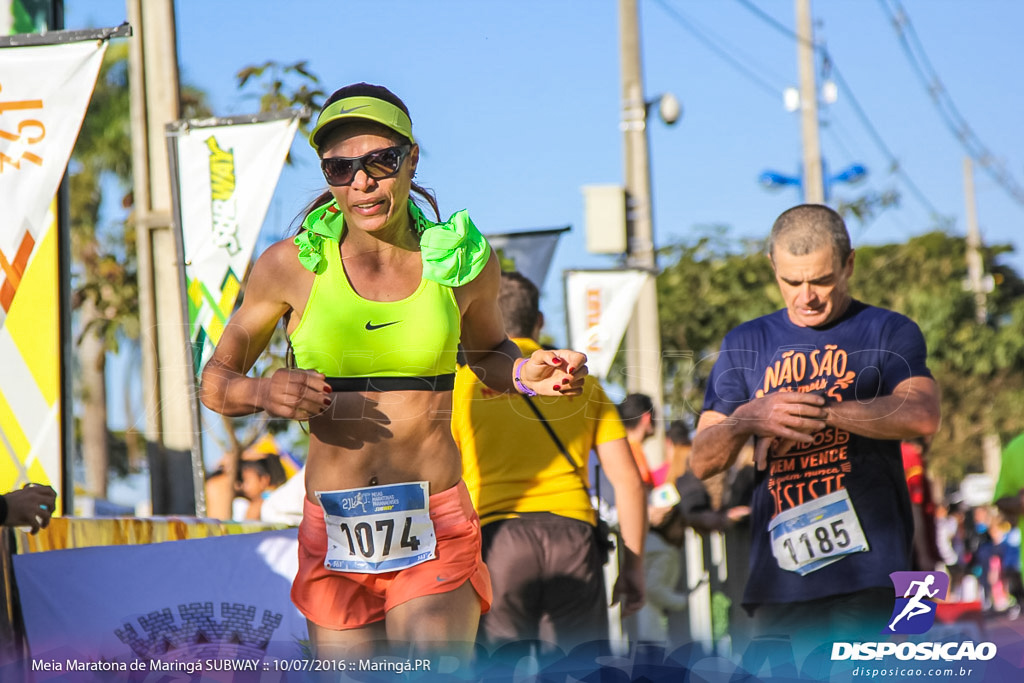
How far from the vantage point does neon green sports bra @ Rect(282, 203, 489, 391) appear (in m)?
2.82

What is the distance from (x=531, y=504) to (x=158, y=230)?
3418 mm

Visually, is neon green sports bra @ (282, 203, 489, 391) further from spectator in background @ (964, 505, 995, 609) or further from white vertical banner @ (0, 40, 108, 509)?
spectator in background @ (964, 505, 995, 609)

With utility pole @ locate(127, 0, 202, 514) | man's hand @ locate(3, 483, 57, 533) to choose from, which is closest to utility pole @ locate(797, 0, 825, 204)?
utility pole @ locate(127, 0, 202, 514)

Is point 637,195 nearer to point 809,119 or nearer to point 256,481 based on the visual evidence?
point 256,481

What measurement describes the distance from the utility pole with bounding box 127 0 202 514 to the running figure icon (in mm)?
4167

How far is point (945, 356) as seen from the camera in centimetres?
2842

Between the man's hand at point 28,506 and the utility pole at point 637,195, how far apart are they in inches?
274

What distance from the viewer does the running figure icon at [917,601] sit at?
3.29 m

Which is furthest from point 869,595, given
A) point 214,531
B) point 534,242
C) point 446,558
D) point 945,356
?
point 945,356

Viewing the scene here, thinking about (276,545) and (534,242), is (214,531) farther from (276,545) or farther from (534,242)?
(534,242)

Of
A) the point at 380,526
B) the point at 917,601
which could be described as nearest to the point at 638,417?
the point at 917,601

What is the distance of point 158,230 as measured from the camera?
686 cm

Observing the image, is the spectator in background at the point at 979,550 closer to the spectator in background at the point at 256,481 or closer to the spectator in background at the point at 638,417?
the spectator in background at the point at 638,417

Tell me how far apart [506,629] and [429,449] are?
5.34 ft
